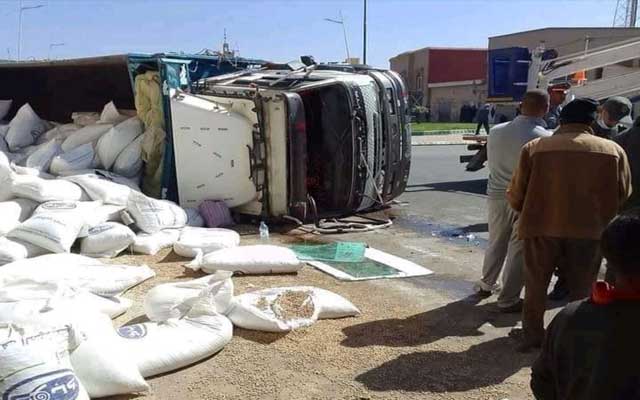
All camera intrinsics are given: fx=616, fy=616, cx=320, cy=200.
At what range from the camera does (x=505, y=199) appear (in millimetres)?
4113

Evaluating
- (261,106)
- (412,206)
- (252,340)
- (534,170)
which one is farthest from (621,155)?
(412,206)

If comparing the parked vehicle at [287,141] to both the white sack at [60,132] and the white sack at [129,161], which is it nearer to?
the white sack at [129,161]

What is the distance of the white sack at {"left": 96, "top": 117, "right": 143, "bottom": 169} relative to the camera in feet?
23.2

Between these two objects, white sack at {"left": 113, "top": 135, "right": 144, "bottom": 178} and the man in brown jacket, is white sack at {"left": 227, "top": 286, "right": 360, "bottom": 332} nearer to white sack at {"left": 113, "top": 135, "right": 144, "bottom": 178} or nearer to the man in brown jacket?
the man in brown jacket

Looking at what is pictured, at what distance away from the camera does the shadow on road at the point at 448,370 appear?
3047mm

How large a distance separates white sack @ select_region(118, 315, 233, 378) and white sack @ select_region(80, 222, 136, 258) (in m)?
2.09

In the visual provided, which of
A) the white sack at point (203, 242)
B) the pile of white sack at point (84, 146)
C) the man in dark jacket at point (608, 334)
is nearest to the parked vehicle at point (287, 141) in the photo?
the pile of white sack at point (84, 146)

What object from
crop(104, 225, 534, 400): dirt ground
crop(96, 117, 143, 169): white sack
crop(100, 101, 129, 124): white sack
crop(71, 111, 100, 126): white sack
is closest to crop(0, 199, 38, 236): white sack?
crop(104, 225, 534, 400): dirt ground

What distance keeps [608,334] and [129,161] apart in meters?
6.41

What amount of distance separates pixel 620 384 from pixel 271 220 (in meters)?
5.48

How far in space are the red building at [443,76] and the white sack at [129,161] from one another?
99.6ft

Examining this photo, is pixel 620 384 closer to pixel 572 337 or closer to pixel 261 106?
pixel 572 337

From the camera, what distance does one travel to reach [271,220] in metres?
6.72

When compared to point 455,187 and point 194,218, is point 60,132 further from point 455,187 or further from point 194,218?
point 455,187
